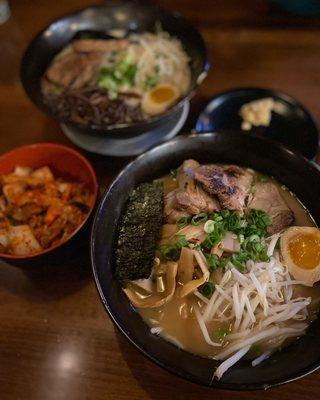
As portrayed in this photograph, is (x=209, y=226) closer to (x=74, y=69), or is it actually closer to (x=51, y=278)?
(x=51, y=278)

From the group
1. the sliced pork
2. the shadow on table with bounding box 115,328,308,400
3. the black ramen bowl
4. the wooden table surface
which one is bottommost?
the shadow on table with bounding box 115,328,308,400

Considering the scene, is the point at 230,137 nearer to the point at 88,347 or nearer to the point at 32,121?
the point at 88,347

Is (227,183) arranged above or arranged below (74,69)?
below

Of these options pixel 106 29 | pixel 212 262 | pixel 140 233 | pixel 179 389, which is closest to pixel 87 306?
pixel 140 233

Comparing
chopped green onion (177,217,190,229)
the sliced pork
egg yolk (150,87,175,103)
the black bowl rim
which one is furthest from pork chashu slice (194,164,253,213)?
the sliced pork

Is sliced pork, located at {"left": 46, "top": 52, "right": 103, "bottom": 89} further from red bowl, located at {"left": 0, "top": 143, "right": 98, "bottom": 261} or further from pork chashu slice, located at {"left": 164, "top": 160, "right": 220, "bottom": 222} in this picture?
pork chashu slice, located at {"left": 164, "top": 160, "right": 220, "bottom": 222}
